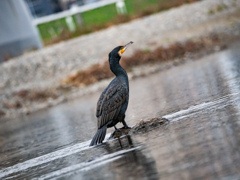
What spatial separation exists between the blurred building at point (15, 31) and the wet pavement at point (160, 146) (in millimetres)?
27183

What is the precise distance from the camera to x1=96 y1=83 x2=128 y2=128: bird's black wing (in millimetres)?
13117

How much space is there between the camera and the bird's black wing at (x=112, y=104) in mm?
13117

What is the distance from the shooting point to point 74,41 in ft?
155

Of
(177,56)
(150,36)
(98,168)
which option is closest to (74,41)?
(150,36)

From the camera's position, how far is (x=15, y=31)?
163ft

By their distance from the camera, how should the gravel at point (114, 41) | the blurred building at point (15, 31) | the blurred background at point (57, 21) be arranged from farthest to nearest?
the blurred background at point (57, 21) → the blurred building at point (15, 31) → the gravel at point (114, 41)

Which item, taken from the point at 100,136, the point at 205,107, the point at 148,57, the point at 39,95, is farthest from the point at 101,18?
the point at 100,136

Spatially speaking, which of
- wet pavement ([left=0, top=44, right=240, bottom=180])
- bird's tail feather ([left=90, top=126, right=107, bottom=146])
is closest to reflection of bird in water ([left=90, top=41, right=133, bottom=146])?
bird's tail feather ([left=90, top=126, right=107, bottom=146])

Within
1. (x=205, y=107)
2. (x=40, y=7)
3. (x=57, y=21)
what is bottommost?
(x=205, y=107)

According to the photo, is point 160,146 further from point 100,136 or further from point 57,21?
point 57,21

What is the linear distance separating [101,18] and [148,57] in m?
22.1

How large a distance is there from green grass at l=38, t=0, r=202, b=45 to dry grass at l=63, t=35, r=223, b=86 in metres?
11.7

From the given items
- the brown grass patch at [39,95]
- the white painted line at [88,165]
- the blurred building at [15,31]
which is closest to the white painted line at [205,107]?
the white painted line at [88,165]

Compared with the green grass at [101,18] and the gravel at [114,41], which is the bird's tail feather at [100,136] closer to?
the gravel at [114,41]
